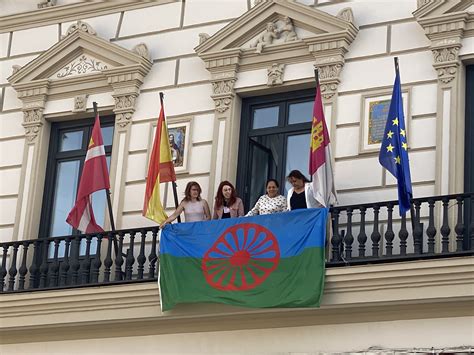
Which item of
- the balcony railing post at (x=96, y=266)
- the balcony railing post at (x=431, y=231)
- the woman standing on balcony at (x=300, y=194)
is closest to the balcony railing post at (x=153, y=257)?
the balcony railing post at (x=96, y=266)

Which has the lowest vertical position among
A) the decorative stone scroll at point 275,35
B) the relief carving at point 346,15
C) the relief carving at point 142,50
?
the relief carving at point 142,50

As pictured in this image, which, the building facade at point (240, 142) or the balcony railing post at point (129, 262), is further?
the balcony railing post at point (129, 262)

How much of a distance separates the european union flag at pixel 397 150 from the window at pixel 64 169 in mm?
5397

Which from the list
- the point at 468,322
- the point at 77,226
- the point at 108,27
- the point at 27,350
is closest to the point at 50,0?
the point at 108,27

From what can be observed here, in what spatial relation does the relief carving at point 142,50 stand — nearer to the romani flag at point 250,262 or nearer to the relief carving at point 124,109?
the relief carving at point 124,109

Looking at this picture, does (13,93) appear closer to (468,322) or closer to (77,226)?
(77,226)

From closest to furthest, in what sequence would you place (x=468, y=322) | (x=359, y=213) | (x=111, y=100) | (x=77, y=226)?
(x=468, y=322) → (x=359, y=213) → (x=77, y=226) → (x=111, y=100)

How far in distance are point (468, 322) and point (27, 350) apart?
660cm

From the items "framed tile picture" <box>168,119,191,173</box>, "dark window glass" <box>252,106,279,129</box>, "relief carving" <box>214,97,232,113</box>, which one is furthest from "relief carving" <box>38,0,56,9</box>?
"dark window glass" <box>252,106,279,129</box>

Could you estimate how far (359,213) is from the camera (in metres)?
17.8

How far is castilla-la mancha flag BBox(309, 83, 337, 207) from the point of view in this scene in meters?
17.5

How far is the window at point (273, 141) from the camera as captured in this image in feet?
63.5

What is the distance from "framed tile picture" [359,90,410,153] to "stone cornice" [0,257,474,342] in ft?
7.74

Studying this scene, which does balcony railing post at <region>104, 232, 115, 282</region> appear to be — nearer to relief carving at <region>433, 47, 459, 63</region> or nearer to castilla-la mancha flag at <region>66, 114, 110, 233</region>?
castilla-la mancha flag at <region>66, 114, 110, 233</region>
